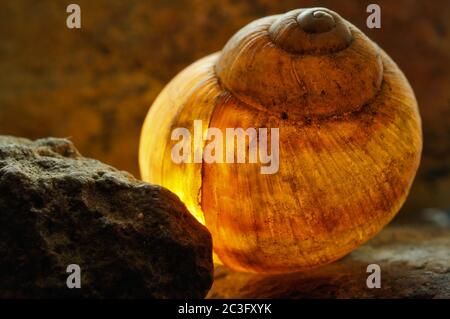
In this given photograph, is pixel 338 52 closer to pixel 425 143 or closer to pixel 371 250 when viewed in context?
pixel 371 250

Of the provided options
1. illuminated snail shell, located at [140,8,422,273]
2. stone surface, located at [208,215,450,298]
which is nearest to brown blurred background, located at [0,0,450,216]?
stone surface, located at [208,215,450,298]

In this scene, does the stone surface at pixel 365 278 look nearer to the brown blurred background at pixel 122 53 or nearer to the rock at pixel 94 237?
the rock at pixel 94 237

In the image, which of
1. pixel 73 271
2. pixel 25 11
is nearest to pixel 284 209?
pixel 73 271

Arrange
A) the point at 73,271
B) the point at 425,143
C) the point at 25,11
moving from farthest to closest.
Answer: the point at 425,143 < the point at 25,11 < the point at 73,271

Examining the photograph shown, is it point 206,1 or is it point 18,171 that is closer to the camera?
point 18,171

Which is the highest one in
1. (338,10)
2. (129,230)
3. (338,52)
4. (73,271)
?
(338,10)

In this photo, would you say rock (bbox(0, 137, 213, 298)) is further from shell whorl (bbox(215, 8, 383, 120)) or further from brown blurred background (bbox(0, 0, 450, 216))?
brown blurred background (bbox(0, 0, 450, 216))

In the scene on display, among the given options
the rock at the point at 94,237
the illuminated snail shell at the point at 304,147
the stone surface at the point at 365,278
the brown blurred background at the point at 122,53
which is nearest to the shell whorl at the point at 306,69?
the illuminated snail shell at the point at 304,147
